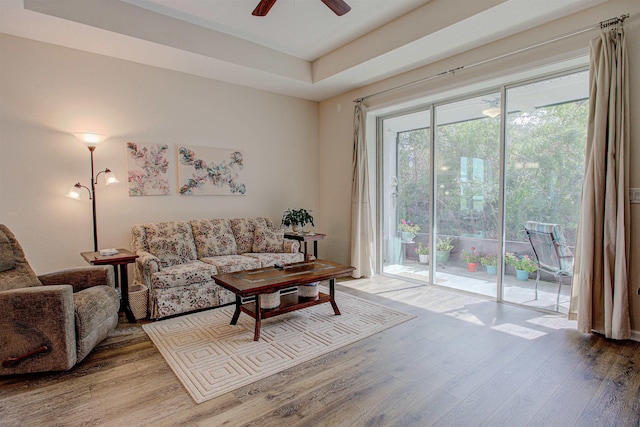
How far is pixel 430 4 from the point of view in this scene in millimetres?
3324

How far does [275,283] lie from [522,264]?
2832 millimetres

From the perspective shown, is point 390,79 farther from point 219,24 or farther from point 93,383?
point 93,383

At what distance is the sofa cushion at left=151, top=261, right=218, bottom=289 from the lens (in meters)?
3.37

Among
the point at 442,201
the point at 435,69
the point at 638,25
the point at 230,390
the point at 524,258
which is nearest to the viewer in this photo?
the point at 230,390

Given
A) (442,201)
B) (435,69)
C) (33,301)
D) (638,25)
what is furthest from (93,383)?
(638,25)

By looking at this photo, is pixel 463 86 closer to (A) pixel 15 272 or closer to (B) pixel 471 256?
(B) pixel 471 256

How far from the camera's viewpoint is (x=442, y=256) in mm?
4500

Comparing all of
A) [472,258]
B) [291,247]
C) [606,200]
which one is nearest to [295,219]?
[291,247]

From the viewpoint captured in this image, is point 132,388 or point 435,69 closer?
point 132,388

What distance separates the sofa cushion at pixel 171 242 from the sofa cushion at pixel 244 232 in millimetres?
620

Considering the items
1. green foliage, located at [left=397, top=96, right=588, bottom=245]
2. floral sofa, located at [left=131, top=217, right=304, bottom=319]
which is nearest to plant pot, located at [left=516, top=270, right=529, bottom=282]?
green foliage, located at [left=397, top=96, right=588, bottom=245]

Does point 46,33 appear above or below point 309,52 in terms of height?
below

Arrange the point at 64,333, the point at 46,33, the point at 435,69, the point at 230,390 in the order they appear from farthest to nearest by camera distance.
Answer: the point at 435,69 → the point at 46,33 → the point at 64,333 → the point at 230,390

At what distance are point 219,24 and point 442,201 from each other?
3494mm
